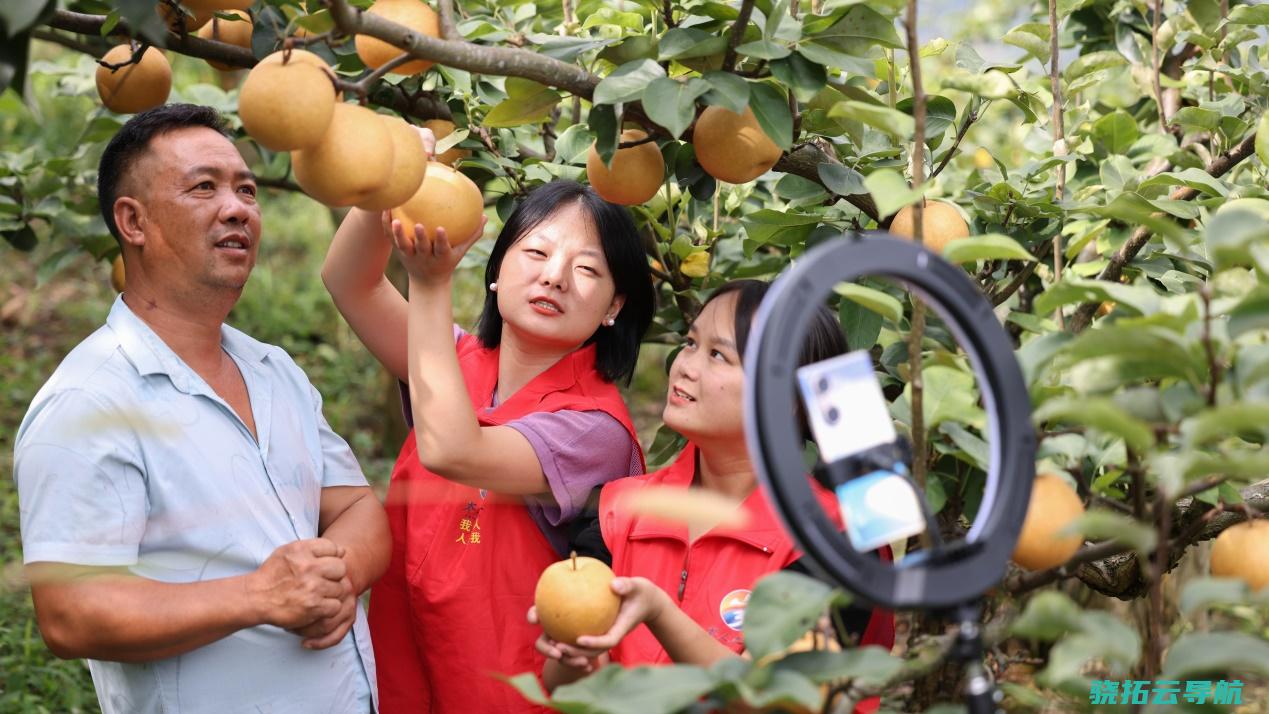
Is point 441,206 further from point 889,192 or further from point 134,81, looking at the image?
point 134,81

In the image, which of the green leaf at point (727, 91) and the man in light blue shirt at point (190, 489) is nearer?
the green leaf at point (727, 91)

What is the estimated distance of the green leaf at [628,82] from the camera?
4.16ft

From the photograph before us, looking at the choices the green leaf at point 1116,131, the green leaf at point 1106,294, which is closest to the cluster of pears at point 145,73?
the green leaf at point 1106,294

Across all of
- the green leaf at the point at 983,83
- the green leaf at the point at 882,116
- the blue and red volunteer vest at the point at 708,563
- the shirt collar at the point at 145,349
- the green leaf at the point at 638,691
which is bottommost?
the blue and red volunteer vest at the point at 708,563

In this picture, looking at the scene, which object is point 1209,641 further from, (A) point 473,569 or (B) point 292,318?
(B) point 292,318

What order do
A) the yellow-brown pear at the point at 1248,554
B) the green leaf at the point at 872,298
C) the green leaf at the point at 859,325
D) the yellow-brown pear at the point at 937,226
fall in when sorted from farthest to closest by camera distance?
1. the green leaf at the point at 859,325
2. the yellow-brown pear at the point at 937,226
3. the yellow-brown pear at the point at 1248,554
4. the green leaf at the point at 872,298

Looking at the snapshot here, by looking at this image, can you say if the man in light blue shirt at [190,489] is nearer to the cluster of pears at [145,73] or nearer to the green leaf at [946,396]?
the cluster of pears at [145,73]

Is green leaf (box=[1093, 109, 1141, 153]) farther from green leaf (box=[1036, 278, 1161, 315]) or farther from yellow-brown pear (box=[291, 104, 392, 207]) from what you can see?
yellow-brown pear (box=[291, 104, 392, 207])

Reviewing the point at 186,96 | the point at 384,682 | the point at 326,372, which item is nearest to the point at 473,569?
the point at 384,682

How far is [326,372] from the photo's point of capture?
473cm

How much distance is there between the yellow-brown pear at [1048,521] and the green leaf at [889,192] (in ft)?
0.93

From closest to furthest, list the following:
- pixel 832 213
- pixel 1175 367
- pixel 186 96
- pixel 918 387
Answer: pixel 1175 367 < pixel 918 387 < pixel 832 213 < pixel 186 96

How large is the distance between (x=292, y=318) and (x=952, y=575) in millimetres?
4459

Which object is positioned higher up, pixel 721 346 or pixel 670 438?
pixel 721 346
